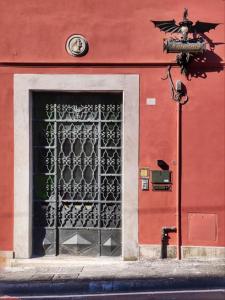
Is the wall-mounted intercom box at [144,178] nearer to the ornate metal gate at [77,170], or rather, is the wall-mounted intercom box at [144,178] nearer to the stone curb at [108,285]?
the ornate metal gate at [77,170]

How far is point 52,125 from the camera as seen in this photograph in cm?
1047

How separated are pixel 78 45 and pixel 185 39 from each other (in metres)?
1.87

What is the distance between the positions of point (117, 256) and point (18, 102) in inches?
129

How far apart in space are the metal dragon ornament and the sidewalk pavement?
11.1ft

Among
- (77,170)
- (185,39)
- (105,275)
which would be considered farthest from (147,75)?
(105,275)

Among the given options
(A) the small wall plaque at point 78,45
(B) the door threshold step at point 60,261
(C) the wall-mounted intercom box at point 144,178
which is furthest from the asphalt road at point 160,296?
(A) the small wall plaque at point 78,45

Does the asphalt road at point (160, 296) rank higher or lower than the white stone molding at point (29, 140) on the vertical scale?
lower

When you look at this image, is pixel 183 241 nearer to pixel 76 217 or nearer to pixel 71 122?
pixel 76 217

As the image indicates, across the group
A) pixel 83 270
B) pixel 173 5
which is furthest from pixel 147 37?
pixel 83 270

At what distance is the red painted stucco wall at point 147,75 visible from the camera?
1014 cm

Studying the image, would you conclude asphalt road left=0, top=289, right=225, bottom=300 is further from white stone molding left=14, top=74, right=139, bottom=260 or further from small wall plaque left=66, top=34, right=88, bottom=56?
small wall plaque left=66, top=34, right=88, bottom=56

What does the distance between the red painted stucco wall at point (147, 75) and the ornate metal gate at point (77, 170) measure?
501 mm

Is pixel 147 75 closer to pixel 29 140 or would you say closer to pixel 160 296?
pixel 29 140

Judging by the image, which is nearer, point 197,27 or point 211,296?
point 211,296
